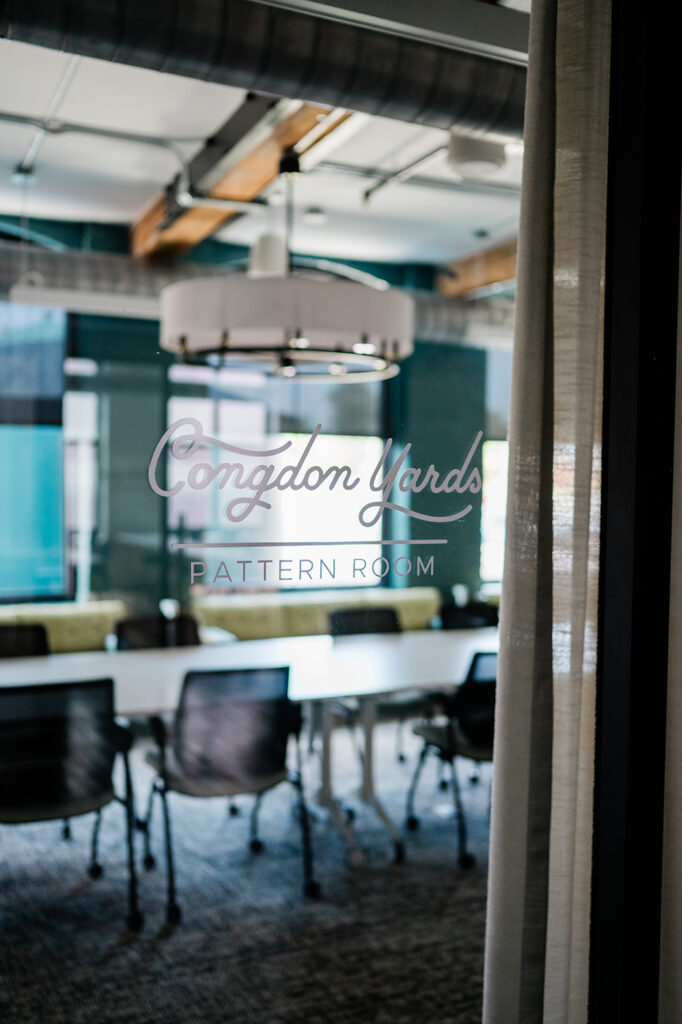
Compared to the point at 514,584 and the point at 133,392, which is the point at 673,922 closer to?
the point at 514,584

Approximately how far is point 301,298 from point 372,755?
1745mm

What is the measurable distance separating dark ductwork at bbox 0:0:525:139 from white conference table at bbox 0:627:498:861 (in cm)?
159

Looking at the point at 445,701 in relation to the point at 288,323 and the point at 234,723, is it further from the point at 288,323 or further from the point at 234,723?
the point at 288,323

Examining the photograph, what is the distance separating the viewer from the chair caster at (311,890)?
330cm

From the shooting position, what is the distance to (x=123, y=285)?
3.30 m

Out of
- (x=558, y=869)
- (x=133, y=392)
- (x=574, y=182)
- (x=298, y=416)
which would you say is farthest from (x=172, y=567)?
(x=574, y=182)

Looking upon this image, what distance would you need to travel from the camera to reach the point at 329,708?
3.30 metres

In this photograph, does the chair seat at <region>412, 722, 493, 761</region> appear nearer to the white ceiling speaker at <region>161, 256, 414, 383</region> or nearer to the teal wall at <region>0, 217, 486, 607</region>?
the teal wall at <region>0, 217, 486, 607</region>

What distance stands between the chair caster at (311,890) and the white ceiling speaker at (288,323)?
1.90 m

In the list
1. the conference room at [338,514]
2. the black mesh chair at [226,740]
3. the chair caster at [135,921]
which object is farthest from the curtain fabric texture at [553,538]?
the chair caster at [135,921]

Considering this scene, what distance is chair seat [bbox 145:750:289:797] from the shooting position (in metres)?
3.23

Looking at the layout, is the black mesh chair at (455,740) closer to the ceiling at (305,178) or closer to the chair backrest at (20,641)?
the chair backrest at (20,641)

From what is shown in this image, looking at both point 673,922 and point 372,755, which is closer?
point 673,922

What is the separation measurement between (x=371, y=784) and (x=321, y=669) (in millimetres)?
575
